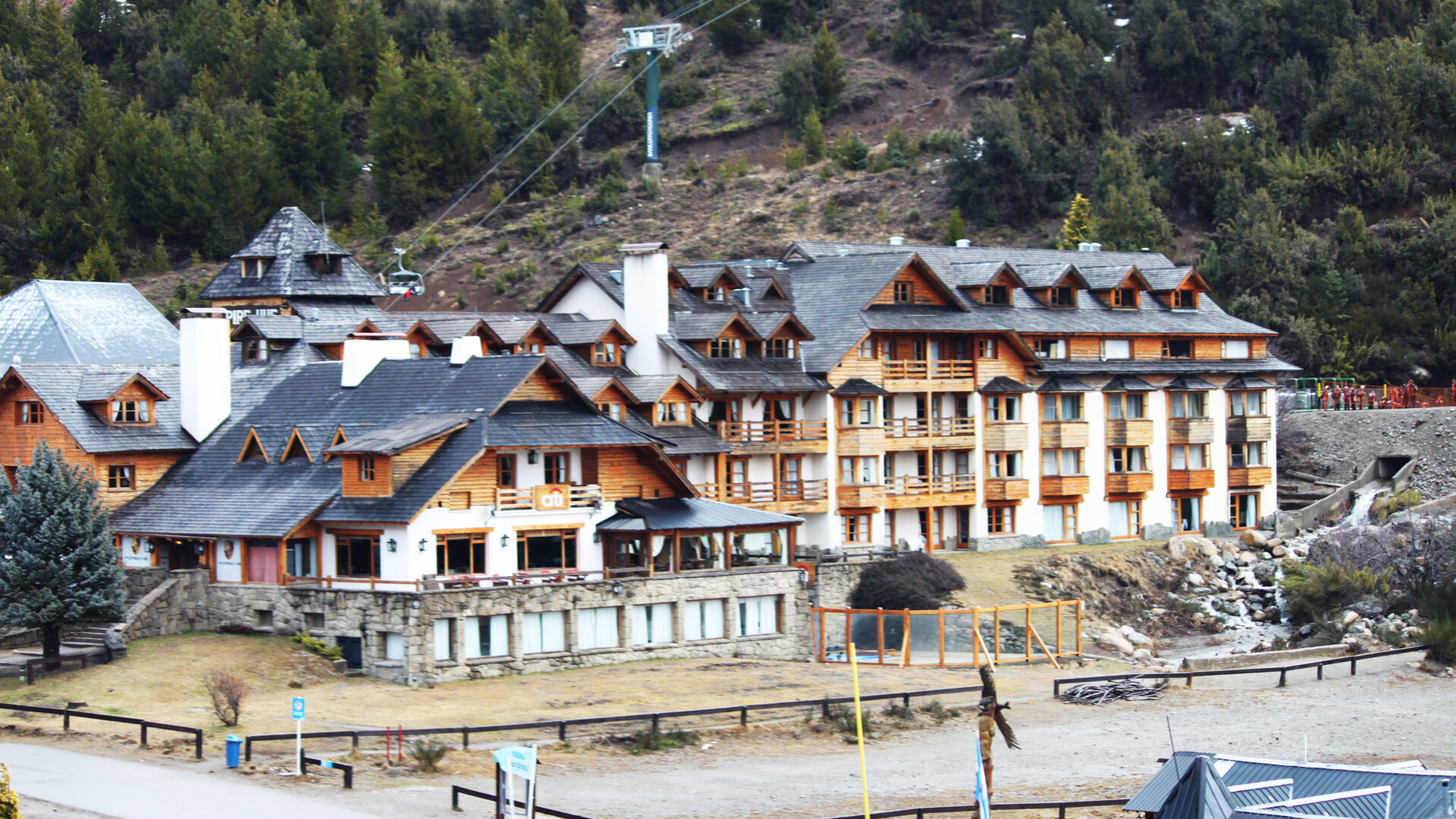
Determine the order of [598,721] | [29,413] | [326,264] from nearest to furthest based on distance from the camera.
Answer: [598,721]
[29,413]
[326,264]

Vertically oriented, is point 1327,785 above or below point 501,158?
below

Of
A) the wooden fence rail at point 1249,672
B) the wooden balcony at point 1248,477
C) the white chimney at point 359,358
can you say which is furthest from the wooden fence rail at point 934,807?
the wooden balcony at point 1248,477

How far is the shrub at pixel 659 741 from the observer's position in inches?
1650

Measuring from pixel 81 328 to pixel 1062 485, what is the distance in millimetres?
37846

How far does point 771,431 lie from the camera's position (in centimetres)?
6706

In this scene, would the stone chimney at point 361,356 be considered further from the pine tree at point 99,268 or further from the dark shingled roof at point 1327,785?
the pine tree at point 99,268

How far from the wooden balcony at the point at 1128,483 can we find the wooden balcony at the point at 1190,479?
53.6 inches

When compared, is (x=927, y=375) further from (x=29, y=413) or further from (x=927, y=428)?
(x=29, y=413)

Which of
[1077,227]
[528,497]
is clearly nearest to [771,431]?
[528,497]

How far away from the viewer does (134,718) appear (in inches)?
1615

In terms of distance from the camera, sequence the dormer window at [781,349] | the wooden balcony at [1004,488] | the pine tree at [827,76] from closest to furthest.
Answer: the dormer window at [781,349], the wooden balcony at [1004,488], the pine tree at [827,76]

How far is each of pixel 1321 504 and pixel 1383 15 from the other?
55.6 meters

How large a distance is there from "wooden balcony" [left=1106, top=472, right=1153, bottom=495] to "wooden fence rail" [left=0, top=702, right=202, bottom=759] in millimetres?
44815

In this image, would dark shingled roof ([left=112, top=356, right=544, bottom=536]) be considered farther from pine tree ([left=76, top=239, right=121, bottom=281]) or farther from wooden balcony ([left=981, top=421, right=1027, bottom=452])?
pine tree ([left=76, top=239, right=121, bottom=281])
